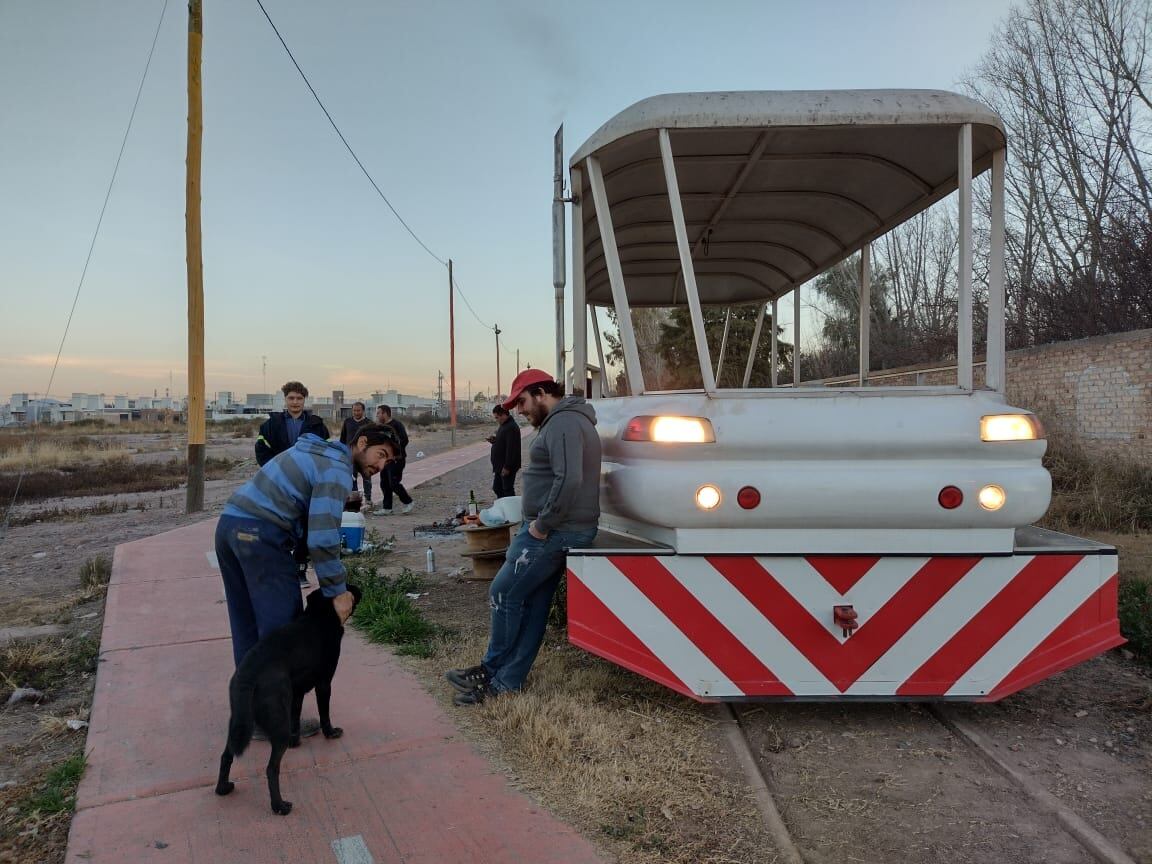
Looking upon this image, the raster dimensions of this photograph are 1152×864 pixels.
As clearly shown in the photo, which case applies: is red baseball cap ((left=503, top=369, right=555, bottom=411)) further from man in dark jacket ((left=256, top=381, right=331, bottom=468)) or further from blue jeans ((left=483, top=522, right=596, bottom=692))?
man in dark jacket ((left=256, top=381, right=331, bottom=468))

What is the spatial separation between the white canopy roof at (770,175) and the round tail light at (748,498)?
5.50ft

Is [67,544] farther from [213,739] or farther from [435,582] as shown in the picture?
[213,739]

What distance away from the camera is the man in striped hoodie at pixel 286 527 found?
3.40 meters

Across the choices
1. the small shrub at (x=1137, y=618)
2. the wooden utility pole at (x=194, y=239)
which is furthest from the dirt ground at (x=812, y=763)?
the wooden utility pole at (x=194, y=239)

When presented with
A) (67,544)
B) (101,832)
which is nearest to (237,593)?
(101,832)

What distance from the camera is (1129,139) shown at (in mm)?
19406

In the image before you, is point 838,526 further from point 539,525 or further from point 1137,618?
point 1137,618

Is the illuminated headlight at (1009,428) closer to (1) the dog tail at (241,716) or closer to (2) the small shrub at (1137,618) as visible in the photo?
(2) the small shrub at (1137,618)

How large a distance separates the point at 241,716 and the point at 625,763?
153 cm

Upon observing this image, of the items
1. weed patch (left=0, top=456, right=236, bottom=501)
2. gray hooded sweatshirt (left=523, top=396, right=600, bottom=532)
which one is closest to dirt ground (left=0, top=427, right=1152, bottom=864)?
gray hooded sweatshirt (left=523, top=396, right=600, bottom=532)

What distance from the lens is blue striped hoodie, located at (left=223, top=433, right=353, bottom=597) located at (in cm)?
338

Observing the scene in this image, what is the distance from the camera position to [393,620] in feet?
18.2

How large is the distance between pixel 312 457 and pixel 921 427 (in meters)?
2.64

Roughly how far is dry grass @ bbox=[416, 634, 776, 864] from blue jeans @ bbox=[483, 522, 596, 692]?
180 millimetres
